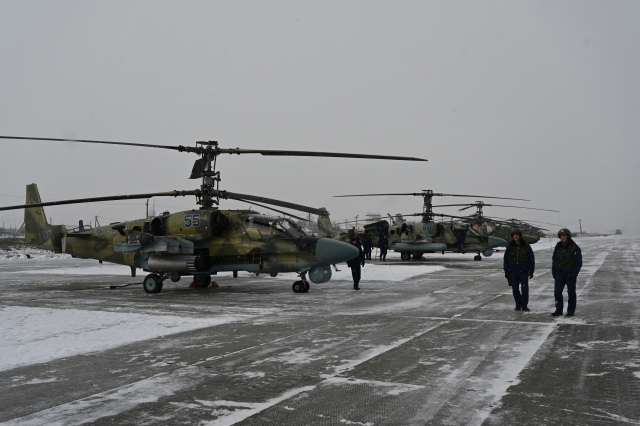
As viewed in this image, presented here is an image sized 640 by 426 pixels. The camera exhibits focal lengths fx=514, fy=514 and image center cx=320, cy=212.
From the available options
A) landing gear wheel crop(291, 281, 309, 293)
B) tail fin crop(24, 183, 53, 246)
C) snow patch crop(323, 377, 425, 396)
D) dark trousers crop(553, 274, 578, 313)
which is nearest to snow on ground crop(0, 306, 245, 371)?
snow patch crop(323, 377, 425, 396)

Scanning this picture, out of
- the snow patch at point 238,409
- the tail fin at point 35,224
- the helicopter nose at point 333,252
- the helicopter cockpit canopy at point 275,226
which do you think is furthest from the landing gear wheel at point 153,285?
the snow patch at point 238,409

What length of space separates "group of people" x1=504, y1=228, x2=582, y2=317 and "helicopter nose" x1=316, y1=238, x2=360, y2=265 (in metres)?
4.37

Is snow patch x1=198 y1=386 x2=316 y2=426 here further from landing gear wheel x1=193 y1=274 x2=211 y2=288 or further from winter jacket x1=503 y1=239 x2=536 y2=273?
landing gear wheel x1=193 y1=274 x2=211 y2=288

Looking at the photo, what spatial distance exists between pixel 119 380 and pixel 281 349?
2128mm

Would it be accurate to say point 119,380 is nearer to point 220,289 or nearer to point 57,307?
point 57,307

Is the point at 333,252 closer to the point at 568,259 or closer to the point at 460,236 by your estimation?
the point at 568,259

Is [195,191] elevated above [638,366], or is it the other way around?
[195,191]

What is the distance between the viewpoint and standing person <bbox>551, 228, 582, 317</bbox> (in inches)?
367

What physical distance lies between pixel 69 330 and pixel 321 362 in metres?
4.75

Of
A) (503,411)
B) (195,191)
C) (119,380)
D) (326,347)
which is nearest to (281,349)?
(326,347)

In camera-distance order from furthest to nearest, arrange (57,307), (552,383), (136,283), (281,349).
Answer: (136,283) < (57,307) < (281,349) < (552,383)

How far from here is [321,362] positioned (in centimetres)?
608

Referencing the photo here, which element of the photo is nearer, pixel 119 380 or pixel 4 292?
pixel 119 380

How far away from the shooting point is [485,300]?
11.8m
